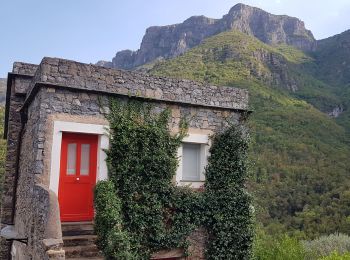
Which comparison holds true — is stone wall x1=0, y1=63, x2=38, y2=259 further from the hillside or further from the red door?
the hillside

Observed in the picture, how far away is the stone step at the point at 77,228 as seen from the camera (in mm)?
8820

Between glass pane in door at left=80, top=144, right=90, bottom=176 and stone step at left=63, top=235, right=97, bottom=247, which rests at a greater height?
glass pane in door at left=80, top=144, right=90, bottom=176

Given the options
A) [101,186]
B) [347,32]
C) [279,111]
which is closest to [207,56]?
[279,111]

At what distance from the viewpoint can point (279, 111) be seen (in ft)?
141

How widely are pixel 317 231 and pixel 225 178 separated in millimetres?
21484

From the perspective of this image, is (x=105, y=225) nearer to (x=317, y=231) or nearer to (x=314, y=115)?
(x=317, y=231)

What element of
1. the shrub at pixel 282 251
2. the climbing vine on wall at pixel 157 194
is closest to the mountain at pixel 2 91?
the shrub at pixel 282 251

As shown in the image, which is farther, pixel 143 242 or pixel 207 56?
pixel 207 56

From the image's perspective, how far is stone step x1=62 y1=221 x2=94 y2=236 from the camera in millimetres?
8820

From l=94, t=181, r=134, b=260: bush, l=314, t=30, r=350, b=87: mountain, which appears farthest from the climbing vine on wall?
l=314, t=30, r=350, b=87: mountain

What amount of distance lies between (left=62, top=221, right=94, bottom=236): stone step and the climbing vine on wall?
1.73ft

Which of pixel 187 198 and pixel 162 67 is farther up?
pixel 162 67

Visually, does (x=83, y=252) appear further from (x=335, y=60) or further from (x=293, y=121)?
(x=335, y=60)

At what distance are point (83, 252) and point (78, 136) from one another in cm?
273
